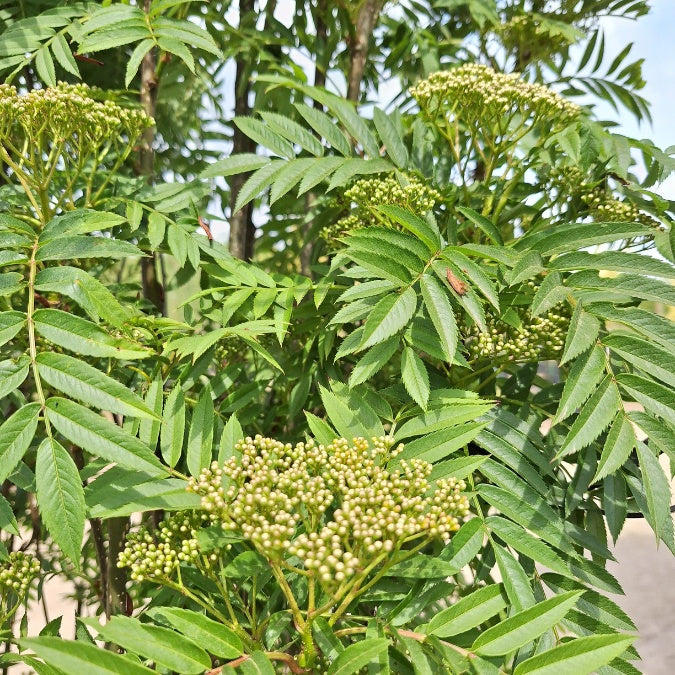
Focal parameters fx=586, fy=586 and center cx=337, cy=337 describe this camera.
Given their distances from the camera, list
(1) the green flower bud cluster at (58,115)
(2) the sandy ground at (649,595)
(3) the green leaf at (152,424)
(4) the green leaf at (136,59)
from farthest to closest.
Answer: (2) the sandy ground at (649,595) → (4) the green leaf at (136,59) → (1) the green flower bud cluster at (58,115) → (3) the green leaf at (152,424)

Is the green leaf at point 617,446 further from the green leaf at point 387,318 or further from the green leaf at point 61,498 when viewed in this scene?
the green leaf at point 61,498

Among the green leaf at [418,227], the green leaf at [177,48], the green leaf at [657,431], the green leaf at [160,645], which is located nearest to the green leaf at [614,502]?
the green leaf at [657,431]

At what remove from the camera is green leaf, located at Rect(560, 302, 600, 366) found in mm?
958

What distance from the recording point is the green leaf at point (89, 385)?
0.84 metres

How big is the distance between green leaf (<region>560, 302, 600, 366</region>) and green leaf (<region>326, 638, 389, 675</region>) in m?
0.51

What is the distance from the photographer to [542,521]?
1019 millimetres

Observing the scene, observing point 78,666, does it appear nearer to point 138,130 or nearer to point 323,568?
point 323,568

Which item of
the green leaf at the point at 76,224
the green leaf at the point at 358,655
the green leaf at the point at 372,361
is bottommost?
the green leaf at the point at 358,655

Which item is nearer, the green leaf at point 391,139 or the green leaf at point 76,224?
the green leaf at point 76,224

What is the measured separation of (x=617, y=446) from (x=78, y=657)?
0.78 meters

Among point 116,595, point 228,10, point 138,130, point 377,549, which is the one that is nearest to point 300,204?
point 138,130

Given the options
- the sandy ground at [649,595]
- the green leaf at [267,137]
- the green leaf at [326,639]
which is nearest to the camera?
the green leaf at [326,639]

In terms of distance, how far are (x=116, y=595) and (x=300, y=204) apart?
128 centimetres

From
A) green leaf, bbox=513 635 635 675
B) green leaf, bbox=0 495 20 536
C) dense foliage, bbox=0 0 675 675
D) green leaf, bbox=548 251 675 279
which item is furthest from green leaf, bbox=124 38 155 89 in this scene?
green leaf, bbox=513 635 635 675
